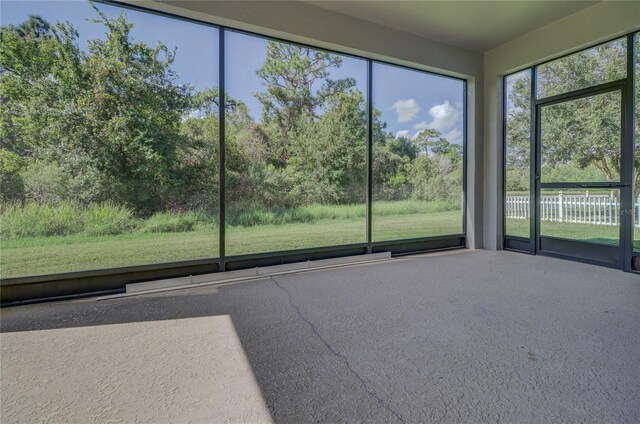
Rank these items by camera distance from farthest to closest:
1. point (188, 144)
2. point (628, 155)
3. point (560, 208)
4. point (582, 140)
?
point (560, 208) → point (582, 140) → point (628, 155) → point (188, 144)

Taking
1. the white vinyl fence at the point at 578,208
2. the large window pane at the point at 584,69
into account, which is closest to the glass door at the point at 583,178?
the white vinyl fence at the point at 578,208

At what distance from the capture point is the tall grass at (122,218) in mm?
2734

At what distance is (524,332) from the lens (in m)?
2.06

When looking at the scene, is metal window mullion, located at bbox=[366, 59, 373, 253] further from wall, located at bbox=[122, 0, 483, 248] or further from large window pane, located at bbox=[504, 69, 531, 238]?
large window pane, located at bbox=[504, 69, 531, 238]

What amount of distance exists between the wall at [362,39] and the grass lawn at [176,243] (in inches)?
44.5

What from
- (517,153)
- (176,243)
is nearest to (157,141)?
(176,243)

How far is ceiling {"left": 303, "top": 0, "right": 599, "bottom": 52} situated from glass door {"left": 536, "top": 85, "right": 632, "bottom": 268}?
102cm

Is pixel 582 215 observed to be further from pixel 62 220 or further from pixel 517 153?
pixel 62 220

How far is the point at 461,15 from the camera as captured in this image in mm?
3914

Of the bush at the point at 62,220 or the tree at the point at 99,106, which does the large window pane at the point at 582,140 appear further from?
the bush at the point at 62,220

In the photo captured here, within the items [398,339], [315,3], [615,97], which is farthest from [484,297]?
[315,3]

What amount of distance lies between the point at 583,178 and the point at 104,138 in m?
5.38

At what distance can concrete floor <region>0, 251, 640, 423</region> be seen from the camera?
136 cm

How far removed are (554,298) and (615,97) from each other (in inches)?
106
